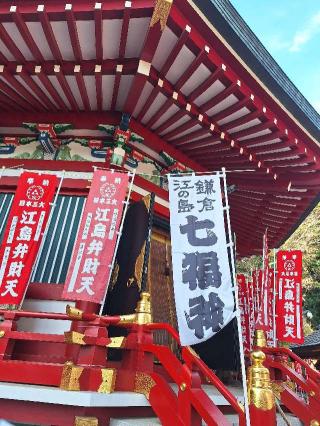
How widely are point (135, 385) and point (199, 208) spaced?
2.10 m

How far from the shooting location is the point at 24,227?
511cm

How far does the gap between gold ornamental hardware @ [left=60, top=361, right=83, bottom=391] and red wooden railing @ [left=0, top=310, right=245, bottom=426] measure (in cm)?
4

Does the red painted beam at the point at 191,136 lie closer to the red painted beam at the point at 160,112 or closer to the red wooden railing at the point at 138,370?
the red painted beam at the point at 160,112

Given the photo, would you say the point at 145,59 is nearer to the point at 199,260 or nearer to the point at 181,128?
the point at 181,128

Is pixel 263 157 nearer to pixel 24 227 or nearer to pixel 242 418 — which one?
pixel 24 227

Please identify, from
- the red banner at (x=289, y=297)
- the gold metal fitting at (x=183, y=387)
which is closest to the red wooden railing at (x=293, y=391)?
the gold metal fitting at (x=183, y=387)

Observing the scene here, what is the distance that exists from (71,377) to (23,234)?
234 centimetres

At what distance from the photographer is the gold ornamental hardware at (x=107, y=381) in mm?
3469

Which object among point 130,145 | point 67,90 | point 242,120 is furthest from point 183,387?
point 67,90

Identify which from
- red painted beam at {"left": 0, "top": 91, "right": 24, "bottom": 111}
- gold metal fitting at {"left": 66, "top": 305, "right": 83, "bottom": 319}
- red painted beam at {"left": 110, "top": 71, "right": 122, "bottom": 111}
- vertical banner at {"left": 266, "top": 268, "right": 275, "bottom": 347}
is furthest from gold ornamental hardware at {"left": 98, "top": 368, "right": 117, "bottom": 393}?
vertical banner at {"left": 266, "top": 268, "right": 275, "bottom": 347}

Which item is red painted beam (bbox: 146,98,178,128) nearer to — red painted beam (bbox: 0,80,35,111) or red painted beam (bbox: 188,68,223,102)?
red painted beam (bbox: 188,68,223,102)

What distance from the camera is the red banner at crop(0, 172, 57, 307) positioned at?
4.73 m

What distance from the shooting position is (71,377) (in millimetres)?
3496

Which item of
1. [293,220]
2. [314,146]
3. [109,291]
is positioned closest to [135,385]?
[109,291]
